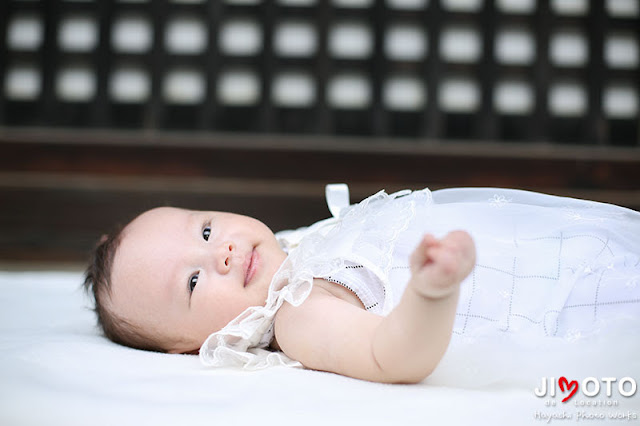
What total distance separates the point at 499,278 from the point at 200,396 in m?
0.38

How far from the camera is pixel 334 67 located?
6.25 ft

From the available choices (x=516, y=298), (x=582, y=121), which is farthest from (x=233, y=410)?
(x=582, y=121)

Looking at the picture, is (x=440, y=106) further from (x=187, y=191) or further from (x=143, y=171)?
(x=143, y=171)

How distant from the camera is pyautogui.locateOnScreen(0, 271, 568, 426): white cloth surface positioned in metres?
0.47

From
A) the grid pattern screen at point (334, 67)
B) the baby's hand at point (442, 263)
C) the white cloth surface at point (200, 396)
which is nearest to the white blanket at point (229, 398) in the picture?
the white cloth surface at point (200, 396)

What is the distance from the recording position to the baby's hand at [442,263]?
46 cm

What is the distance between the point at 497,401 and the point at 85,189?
64.5 inches

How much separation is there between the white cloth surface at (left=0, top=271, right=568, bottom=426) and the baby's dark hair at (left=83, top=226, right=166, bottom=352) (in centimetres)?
7

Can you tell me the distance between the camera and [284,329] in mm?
640

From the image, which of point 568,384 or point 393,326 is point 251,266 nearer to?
point 393,326

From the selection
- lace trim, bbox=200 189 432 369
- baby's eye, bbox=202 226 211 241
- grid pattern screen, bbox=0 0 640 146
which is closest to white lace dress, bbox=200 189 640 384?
lace trim, bbox=200 189 432 369

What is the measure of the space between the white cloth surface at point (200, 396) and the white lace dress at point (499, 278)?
0.05 metres

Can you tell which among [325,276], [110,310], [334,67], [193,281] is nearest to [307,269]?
[325,276]
